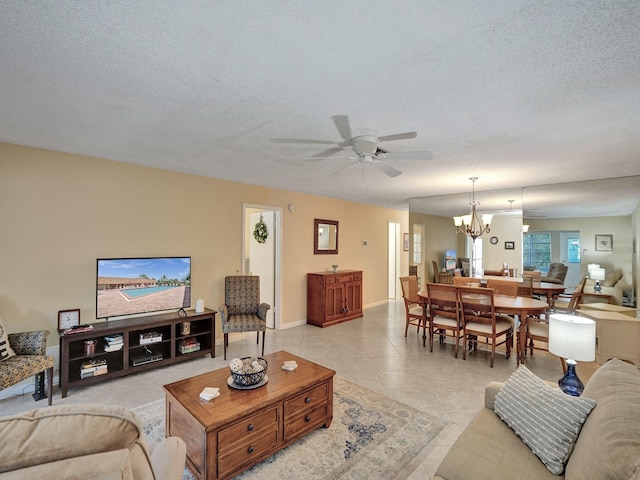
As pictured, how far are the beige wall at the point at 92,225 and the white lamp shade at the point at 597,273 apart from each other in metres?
4.81

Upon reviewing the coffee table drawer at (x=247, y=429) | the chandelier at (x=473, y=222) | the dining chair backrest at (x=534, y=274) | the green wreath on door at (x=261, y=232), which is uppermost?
the chandelier at (x=473, y=222)

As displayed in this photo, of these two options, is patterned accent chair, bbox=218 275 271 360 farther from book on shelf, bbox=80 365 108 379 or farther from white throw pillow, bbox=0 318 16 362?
white throw pillow, bbox=0 318 16 362

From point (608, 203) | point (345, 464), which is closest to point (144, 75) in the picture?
point (345, 464)

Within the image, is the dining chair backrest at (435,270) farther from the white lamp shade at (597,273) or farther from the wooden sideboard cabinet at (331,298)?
the white lamp shade at (597,273)

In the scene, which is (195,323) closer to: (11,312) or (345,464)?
(11,312)

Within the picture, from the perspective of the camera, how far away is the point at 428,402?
2.93 metres

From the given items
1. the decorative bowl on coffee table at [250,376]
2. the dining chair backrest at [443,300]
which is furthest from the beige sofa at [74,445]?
the dining chair backrest at [443,300]

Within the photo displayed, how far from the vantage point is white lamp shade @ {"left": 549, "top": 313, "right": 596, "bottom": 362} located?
2107 mm

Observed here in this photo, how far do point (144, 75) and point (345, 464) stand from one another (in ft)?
8.95

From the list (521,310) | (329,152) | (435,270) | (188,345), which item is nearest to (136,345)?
(188,345)

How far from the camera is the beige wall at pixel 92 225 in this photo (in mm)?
3080

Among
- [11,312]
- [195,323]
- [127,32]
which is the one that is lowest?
[195,323]

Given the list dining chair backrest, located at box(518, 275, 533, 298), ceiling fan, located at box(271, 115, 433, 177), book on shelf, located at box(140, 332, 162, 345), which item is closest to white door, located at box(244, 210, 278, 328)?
book on shelf, located at box(140, 332, 162, 345)

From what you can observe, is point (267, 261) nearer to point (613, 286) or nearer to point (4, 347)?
point (4, 347)
